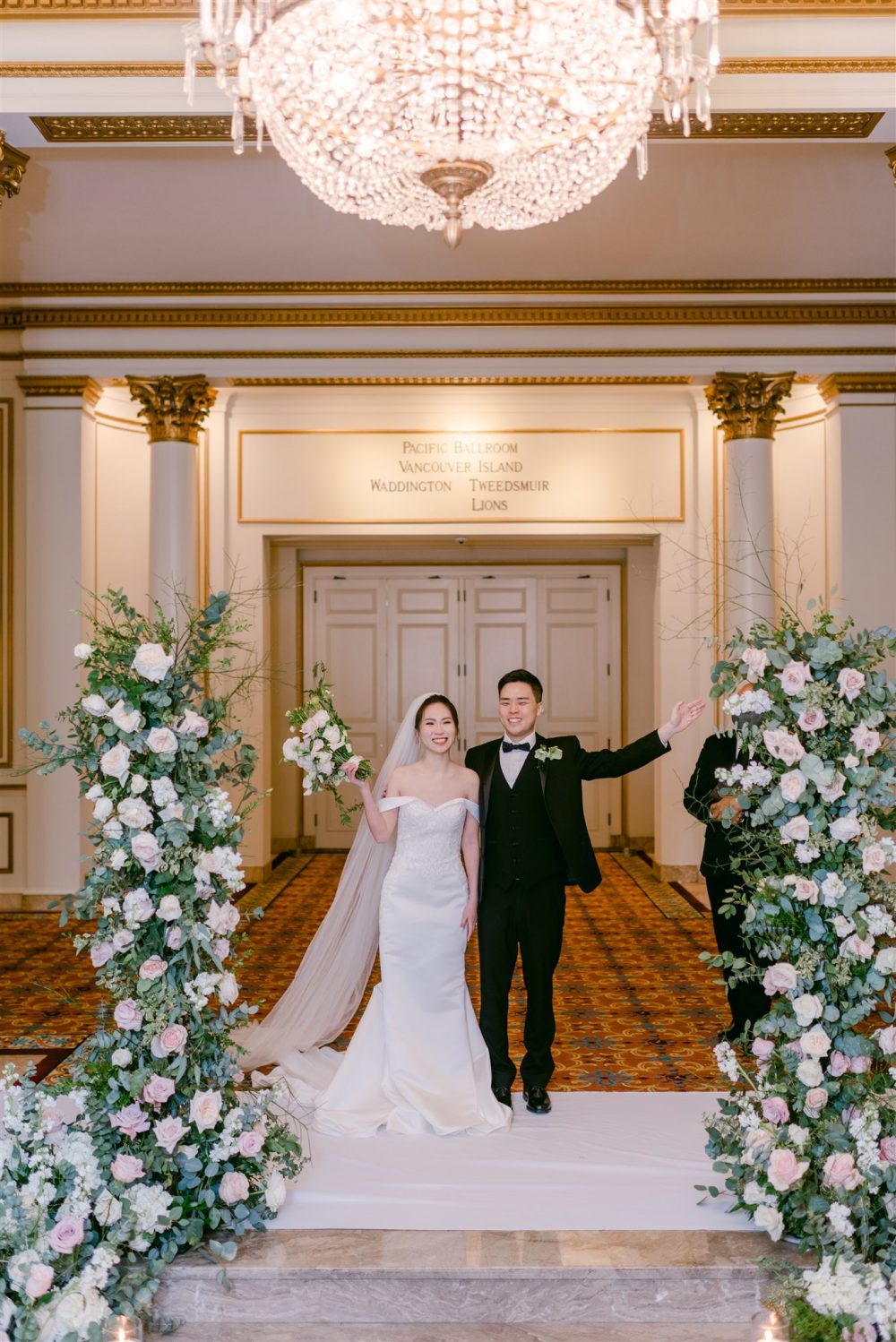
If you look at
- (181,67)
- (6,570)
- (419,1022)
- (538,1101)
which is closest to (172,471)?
(6,570)

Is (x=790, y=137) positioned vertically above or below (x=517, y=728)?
above

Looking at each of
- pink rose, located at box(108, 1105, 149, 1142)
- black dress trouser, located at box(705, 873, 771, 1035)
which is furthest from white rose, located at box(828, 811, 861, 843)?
pink rose, located at box(108, 1105, 149, 1142)

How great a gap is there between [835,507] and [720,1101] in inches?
232

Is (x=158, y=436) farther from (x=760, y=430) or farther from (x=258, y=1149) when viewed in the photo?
(x=258, y=1149)

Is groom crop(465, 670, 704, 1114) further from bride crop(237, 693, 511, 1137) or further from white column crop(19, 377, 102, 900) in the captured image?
white column crop(19, 377, 102, 900)

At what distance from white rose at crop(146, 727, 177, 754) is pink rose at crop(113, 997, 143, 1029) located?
0.75 m

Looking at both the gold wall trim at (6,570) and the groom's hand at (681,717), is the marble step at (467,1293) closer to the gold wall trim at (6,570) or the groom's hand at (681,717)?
the groom's hand at (681,717)

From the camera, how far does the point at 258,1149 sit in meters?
3.19

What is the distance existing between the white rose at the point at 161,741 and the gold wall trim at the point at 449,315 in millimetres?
5680

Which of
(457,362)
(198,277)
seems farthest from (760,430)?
(198,277)

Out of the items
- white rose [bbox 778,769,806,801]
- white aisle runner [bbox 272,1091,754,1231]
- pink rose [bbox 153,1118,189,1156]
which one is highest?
white rose [bbox 778,769,806,801]

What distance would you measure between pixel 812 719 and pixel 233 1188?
2.17 m

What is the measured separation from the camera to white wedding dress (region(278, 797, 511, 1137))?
3.94 meters

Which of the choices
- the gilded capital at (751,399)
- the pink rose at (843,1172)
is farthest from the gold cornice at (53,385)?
the pink rose at (843,1172)
